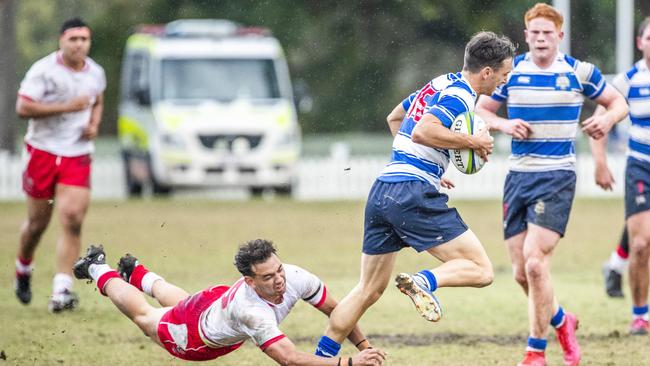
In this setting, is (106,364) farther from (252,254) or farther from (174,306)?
(252,254)

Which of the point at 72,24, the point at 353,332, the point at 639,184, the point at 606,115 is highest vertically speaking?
the point at 72,24

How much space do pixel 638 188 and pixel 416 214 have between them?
9.69ft

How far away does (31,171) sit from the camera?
11.3 meters

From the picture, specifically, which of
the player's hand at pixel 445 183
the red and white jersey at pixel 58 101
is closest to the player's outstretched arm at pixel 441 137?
the player's hand at pixel 445 183

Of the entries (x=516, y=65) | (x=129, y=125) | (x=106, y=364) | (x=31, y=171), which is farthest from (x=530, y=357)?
(x=129, y=125)

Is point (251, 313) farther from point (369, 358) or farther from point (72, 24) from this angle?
point (72, 24)

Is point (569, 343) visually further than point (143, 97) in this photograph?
No

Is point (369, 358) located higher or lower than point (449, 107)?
lower

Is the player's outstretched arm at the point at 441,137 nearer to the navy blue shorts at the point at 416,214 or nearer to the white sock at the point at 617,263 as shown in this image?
the navy blue shorts at the point at 416,214

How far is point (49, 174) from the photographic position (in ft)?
37.0

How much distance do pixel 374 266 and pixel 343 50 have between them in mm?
30644

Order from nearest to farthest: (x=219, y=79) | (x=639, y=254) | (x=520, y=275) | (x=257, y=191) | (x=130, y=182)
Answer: (x=520, y=275) < (x=639, y=254) < (x=219, y=79) < (x=257, y=191) < (x=130, y=182)

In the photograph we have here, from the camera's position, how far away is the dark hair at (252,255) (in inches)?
283

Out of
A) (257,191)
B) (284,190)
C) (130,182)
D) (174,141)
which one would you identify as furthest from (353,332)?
(130,182)
